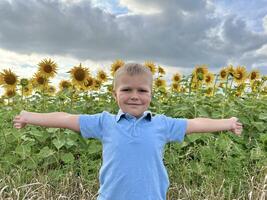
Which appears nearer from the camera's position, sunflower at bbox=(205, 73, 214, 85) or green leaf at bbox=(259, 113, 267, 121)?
green leaf at bbox=(259, 113, 267, 121)

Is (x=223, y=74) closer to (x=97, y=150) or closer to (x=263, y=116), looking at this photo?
(x=263, y=116)

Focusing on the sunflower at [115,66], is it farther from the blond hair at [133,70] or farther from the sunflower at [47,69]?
the blond hair at [133,70]

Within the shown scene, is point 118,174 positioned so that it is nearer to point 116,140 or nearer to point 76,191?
point 116,140

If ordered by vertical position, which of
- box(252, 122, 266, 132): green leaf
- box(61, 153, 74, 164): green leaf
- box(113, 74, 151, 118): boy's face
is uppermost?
box(113, 74, 151, 118): boy's face

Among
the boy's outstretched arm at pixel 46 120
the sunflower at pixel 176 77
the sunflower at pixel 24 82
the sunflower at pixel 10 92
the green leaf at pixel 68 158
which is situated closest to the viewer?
the boy's outstretched arm at pixel 46 120

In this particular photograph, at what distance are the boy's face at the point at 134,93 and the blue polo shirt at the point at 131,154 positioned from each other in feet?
0.17

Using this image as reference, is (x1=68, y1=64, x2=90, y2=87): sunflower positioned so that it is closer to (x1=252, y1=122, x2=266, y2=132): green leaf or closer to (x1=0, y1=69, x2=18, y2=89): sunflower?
(x1=0, y1=69, x2=18, y2=89): sunflower

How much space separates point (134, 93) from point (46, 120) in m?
0.58

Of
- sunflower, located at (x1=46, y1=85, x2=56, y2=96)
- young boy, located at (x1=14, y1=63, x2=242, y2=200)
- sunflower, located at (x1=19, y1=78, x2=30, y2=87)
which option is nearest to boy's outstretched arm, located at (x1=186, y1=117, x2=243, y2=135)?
young boy, located at (x1=14, y1=63, x2=242, y2=200)

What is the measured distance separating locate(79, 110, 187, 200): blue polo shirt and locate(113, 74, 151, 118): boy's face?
52mm

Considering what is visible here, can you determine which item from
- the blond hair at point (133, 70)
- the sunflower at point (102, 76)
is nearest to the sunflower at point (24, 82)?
the sunflower at point (102, 76)

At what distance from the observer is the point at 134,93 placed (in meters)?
2.98

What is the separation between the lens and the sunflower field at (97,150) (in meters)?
4.36

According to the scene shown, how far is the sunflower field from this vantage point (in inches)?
172
